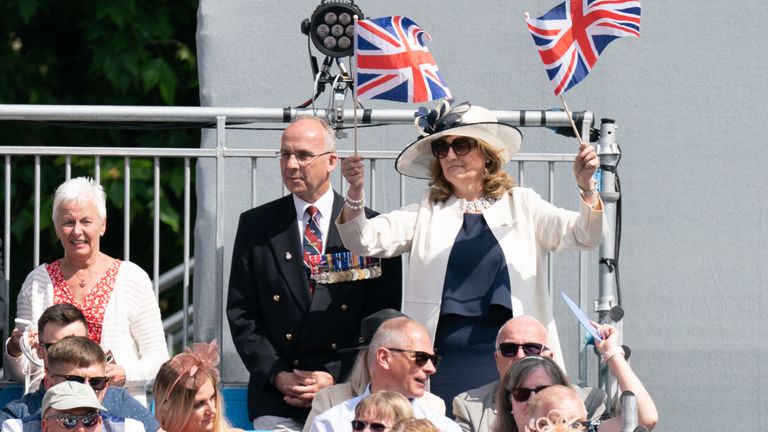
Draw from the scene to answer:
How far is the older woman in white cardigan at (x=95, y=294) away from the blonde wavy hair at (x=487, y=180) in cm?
134

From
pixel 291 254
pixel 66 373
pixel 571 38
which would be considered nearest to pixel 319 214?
pixel 291 254

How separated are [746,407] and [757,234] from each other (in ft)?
2.81

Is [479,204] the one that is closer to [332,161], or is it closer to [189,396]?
[332,161]

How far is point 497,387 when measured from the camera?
22.7 ft

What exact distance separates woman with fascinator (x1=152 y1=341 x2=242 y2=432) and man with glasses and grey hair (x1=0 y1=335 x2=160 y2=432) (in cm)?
26

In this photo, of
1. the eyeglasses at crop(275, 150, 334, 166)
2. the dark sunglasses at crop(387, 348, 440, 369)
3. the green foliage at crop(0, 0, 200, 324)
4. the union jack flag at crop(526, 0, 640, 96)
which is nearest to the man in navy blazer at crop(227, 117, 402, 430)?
the eyeglasses at crop(275, 150, 334, 166)

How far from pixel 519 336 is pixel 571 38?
1.38 metres

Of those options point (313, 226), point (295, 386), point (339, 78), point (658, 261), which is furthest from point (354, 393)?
point (658, 261)

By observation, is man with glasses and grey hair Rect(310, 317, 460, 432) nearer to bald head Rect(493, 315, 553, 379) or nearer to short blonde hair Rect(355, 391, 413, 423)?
bald head Rect(493, 315, 553, 379)

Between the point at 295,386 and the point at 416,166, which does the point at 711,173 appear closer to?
the point at 416,166

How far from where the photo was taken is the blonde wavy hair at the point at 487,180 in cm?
752

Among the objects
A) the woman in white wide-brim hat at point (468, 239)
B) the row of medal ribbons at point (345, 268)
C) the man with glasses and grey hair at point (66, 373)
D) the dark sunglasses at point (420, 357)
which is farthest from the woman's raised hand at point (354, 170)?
the man with glasses and grey hair at point (66, 373)

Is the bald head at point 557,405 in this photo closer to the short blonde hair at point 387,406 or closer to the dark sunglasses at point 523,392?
the dark sunglasses at point 523,392

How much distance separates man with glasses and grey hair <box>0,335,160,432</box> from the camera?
679 centimetres
